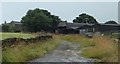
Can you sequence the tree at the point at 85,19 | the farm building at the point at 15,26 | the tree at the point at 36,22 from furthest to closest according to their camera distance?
the tree at the point at 85,19 → the tree at the point at 36,22 → the farm building at the point at 15,26

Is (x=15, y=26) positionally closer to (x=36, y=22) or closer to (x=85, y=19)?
(x=36, y=22)

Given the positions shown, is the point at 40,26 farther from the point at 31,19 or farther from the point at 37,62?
the point at 37,62

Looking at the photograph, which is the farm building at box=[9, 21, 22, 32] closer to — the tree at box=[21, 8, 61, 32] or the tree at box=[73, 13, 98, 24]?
the tree at box=[21, 8, 61, 32]

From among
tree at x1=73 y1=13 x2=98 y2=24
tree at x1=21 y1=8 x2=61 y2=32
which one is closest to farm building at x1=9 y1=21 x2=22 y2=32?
tree at x1=21 y1=8 x2=61 y2=32

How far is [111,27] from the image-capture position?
250 ft

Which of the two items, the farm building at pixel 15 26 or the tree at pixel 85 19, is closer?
the farm building at pixel 15 26

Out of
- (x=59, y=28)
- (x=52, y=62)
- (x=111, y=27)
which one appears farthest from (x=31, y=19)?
(x=52, y=62)

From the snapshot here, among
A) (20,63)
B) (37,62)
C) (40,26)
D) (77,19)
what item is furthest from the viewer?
(77,19)

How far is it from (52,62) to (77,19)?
294 ft

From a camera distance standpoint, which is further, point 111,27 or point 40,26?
point 111,27

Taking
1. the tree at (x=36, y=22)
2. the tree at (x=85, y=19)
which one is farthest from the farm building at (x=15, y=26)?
the tree at (x=85, y=19)

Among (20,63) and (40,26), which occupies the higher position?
(20,63)

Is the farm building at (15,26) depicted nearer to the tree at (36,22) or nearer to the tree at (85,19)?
the tree at (36,22)

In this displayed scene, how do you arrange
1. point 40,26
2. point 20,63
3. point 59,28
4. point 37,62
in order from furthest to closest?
1. point 59,28
2. point 40,26
3. point 37,62
4. point 20,63
